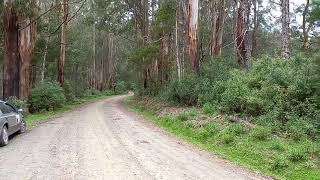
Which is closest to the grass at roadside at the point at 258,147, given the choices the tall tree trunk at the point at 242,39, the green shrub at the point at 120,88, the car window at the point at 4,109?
the car window at the point at 4,109

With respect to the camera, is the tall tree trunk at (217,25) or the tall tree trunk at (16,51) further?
the tall tree trunk at (217,25)

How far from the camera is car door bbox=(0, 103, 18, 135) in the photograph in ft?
46.0

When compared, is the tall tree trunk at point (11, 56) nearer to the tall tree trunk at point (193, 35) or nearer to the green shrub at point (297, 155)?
the tall tree trunk at point (193, 35)

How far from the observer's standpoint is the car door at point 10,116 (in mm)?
14023

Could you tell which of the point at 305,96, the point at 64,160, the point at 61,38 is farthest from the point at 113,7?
the point at 64,160

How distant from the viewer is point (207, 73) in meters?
22.5

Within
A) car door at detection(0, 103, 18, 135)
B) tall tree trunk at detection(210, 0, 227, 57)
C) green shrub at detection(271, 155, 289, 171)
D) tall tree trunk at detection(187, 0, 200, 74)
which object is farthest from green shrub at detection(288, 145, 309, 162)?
tall tree trunk at detection(210, 0, 227, 57)

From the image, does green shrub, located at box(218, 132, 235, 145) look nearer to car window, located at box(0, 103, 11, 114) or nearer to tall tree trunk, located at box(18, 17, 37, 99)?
car window, located at box(0, 103, 11, 114)

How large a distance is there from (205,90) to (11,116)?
392 inches

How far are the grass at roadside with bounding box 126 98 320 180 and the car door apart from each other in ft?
19.3

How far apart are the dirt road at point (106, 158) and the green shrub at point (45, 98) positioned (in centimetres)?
1299

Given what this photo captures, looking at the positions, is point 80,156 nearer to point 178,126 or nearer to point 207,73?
point 178,126

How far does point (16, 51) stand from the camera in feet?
82.0

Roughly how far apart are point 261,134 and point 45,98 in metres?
19.9
